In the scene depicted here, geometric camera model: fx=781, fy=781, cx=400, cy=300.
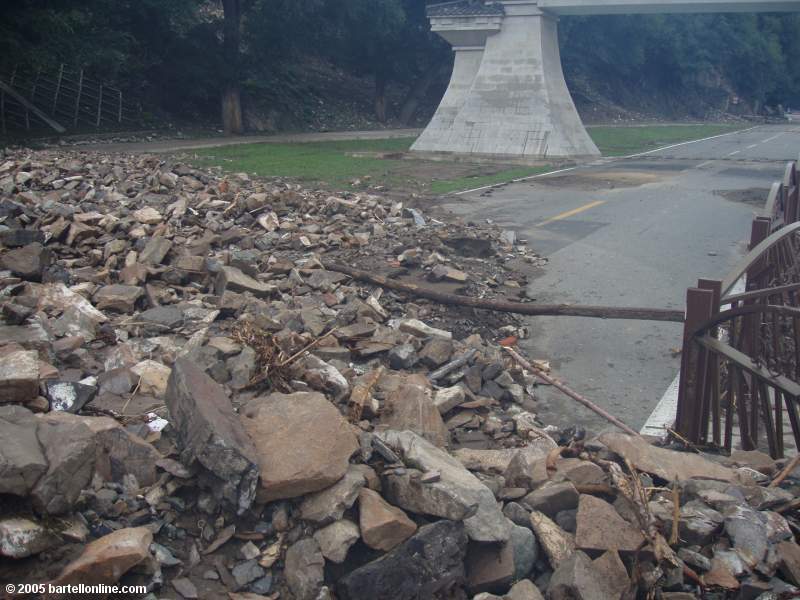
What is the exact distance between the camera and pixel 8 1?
74.5 feet

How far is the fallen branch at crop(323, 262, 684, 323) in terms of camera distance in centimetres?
669

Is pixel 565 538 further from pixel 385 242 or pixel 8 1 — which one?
pixel 8 1

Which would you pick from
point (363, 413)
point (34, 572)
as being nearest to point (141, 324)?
point (363, 413)

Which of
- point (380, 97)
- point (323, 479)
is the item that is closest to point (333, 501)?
point (323, 479)

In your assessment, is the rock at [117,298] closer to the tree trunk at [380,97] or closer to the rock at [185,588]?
the rock at [185,588]

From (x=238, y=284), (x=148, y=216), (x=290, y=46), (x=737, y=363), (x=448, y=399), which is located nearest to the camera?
(x=737, y=363)

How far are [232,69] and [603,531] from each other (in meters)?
29.1

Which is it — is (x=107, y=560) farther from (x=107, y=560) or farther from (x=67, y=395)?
(x=67, y=395)

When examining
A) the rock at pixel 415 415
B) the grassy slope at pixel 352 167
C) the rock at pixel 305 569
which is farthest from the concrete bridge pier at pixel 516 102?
the rock at pixel 305 569

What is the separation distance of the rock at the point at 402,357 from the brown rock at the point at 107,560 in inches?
126

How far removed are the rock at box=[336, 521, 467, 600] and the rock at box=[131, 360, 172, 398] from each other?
1972mm

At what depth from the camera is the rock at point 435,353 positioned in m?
6.28

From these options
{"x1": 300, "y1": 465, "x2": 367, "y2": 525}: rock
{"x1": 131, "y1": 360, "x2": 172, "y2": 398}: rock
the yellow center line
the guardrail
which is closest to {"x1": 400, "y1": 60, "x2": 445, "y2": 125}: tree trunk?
the yellow center line

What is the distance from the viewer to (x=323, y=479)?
3.52 metres
